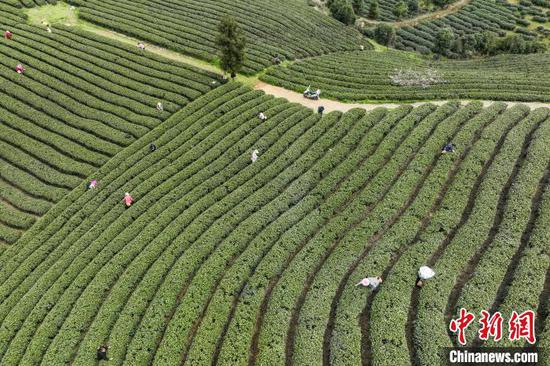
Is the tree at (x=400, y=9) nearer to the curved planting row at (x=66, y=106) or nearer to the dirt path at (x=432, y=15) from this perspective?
the dirt path at (x=432, y=15)

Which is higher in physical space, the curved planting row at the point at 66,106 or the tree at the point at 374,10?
the tree at the point at 374,10

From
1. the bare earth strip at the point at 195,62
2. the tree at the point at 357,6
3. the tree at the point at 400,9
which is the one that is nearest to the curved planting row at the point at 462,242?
the bare earth strip at the point at 195,62

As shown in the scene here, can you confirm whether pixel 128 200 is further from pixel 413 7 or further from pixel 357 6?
pixel 413 7

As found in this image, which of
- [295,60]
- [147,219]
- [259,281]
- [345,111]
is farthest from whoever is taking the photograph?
[295,60]

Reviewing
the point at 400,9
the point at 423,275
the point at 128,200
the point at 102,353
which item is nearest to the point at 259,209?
the point at 128,200

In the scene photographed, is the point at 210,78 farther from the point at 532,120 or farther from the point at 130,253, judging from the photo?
the point at 532,120

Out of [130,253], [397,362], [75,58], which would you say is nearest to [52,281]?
[130,253]
